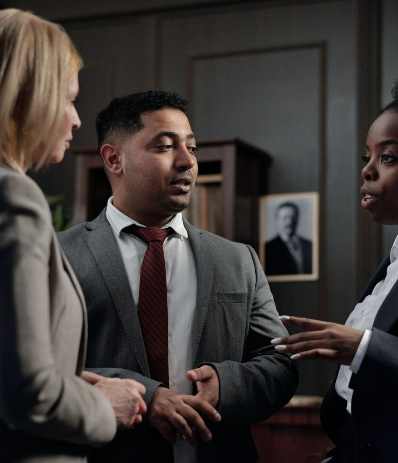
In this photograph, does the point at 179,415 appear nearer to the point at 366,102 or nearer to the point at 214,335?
the point at 214,335

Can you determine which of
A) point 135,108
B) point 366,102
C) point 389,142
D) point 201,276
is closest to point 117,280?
point 201,276

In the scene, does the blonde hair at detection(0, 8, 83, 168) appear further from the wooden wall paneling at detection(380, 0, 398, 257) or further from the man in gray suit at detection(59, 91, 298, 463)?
the wooden wall paneling at detection(380, 0, 398, 257)

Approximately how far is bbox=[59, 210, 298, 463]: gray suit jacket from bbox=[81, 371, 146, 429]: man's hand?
0.47 m

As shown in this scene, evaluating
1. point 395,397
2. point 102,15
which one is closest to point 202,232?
point 395,397

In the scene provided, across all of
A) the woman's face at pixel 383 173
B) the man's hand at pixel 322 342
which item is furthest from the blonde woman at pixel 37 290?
the woman's face at pixel 383 173

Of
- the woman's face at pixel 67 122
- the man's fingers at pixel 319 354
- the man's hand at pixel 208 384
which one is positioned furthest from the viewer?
the man's hand at pixel 208 384

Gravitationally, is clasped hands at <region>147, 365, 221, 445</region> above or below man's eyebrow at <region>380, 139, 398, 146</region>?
below

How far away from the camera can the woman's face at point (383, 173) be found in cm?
229

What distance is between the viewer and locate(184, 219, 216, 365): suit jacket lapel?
7.79ft

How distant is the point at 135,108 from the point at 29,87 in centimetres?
122

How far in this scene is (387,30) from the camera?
4469mm

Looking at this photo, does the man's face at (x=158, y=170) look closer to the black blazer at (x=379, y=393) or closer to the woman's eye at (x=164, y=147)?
the woman's eye at (x=164, y=147)

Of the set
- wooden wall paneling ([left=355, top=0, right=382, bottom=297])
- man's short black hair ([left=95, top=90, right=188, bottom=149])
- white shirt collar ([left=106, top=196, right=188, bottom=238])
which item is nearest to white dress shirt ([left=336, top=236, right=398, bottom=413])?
white shirt collar ([left=106, top=196, right=188, bottom=238])

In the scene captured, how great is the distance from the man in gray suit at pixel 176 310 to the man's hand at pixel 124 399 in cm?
46
